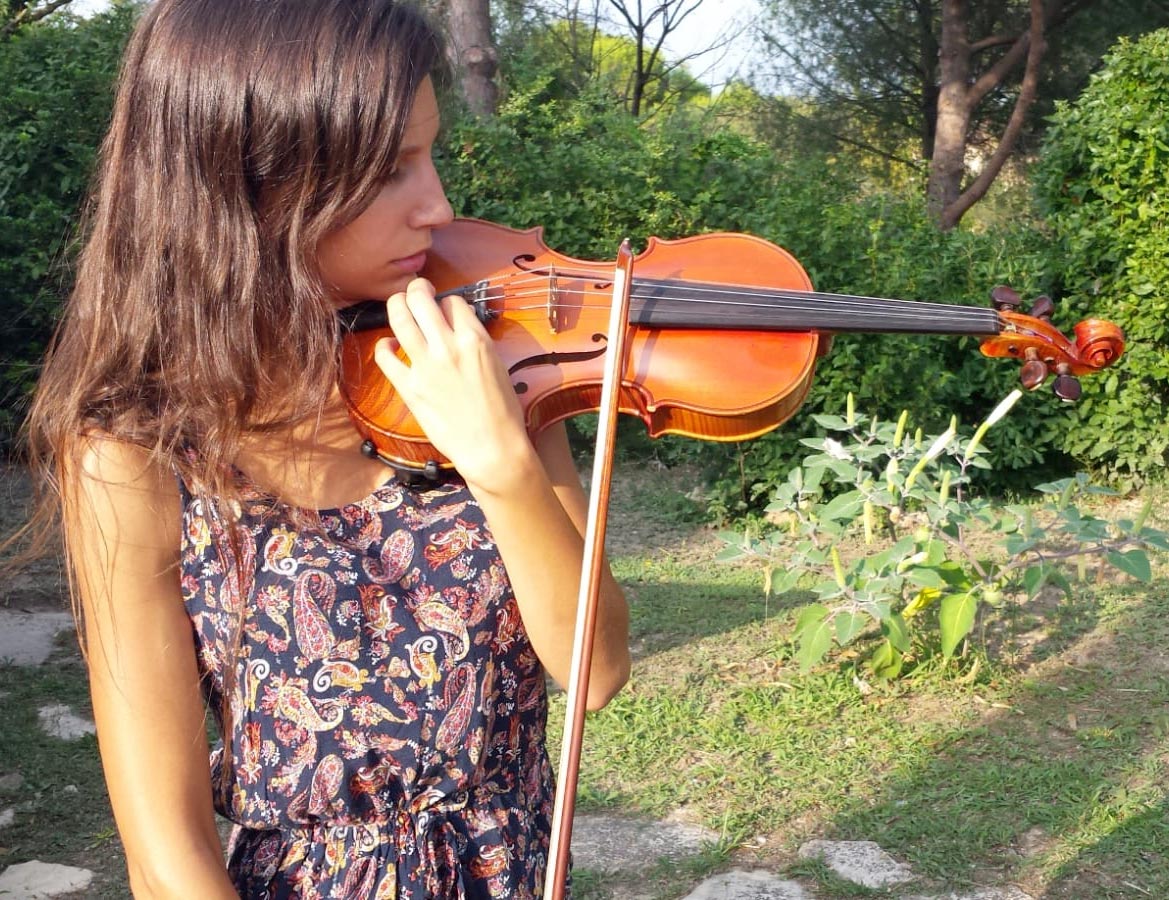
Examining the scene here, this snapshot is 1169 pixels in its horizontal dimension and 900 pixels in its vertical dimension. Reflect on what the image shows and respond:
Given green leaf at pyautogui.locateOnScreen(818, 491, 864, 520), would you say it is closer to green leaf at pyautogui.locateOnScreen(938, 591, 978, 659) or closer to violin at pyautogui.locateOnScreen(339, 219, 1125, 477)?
green leaf at pyautogui.locateOnScreen(938, 591, 978, 659)

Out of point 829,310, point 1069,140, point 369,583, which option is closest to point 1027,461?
point 1069,140

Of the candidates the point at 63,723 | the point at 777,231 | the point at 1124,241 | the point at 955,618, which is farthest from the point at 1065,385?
the point at 1124,241

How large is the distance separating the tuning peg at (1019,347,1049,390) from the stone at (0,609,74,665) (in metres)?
3.68

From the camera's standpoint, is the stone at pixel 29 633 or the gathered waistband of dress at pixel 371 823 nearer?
the gathered waistband of dress at pixel 371 823

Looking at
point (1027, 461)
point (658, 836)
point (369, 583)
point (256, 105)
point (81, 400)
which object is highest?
point (256, 105)

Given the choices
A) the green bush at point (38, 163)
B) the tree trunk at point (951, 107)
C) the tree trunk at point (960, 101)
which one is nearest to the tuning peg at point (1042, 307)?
the green bush at point (38, 163)

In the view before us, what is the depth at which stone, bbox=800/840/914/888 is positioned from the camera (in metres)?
2.81

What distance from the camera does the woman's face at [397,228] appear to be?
1.21 meters

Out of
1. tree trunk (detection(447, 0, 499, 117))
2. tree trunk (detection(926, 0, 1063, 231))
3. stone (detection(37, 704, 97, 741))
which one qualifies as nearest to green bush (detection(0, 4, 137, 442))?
stone (detection(37, 704, 97, 741))

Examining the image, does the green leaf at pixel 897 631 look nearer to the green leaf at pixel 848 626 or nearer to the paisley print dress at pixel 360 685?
the green leaf at pixel 848 626

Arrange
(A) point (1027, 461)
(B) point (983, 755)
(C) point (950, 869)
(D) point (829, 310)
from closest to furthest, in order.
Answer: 1. (D) point (829, 310)
2. (C) point (950, 869)
3. (B) point (983, 755)
4. (A) point (1027, 461)

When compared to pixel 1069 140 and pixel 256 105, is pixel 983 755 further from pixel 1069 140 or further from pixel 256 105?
pixel 1069 140

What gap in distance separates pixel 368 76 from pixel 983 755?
2.84 metres

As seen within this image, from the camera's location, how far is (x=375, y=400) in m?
1.31
